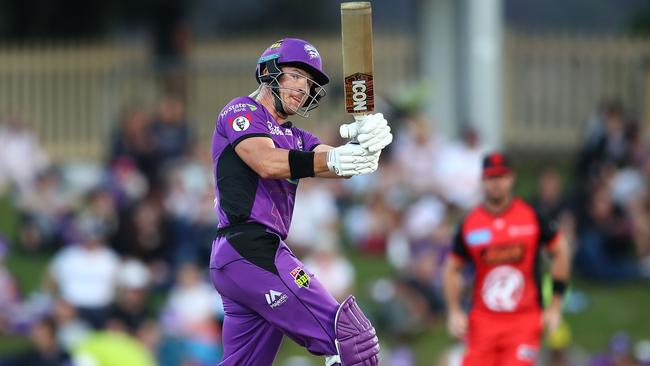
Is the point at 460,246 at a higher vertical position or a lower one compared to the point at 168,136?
higher

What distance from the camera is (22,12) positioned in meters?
24.3

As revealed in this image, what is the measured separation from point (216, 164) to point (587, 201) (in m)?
10.0

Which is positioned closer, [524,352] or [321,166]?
[321,166]

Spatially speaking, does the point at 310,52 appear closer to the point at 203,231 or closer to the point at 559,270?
the point at 559,270

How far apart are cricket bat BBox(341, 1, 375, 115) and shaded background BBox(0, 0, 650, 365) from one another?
7.25 meters

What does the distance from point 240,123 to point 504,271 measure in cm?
334

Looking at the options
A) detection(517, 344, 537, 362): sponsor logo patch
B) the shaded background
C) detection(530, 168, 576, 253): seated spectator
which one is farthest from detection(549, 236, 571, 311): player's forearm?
detection(530, 168, 576, 253): seated spectator

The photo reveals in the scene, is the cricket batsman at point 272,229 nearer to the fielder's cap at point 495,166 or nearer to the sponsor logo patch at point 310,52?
the sponsor logo patch at point 310,52

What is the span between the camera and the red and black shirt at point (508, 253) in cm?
1016

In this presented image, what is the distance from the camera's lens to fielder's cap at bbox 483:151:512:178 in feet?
33.1

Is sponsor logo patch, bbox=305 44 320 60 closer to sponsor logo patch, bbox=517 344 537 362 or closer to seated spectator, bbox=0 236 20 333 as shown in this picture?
sponsor logo patch, bbox=517 344 537 362

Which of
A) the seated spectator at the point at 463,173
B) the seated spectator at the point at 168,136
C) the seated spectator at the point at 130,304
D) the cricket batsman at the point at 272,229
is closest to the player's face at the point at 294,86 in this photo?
the cricket batsman at the point at 272,229

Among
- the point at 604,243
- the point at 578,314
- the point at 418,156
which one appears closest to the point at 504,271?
the point at 578,314

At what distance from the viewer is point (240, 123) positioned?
7574 millimetres
